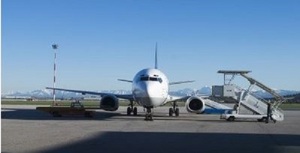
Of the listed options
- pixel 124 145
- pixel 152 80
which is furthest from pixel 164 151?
pixel 152 80

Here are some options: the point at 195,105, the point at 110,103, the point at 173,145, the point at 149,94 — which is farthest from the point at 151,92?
the point at 173,145

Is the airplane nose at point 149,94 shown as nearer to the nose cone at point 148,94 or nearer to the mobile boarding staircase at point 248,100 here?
the nose cone at point 148,94

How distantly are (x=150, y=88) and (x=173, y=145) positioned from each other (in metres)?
16.1

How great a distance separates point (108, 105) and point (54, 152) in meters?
24.4

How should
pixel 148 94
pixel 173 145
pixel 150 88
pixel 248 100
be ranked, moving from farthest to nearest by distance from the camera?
pixel 248 100, pixel 150 88, pixel 148 94, pixel 173 145

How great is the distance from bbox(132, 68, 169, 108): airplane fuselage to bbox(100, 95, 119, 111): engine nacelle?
4.40m

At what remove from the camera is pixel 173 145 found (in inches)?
637

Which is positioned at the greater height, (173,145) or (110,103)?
(110,103)

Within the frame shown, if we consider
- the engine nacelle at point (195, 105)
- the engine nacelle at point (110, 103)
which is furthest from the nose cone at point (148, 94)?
the engine nacelle at point (110, 103)

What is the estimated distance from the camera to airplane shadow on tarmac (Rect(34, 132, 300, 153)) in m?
14.7

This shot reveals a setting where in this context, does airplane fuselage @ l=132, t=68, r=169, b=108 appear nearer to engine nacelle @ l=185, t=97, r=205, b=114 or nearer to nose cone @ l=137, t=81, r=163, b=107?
nose cone @ l=137, t=81, r=163, b=107

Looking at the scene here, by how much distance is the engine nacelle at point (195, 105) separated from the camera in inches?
1426

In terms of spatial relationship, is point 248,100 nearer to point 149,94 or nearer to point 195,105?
point 195,105

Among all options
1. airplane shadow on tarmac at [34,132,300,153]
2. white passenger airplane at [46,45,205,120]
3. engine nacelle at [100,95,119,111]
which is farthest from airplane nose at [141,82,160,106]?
airplane shadow on tarmac at [34,132,300,153]
